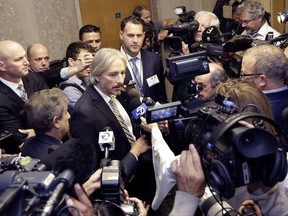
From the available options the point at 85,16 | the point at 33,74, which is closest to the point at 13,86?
the point at 33,74

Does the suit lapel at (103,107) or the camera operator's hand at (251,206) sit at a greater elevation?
the suit lapel at (103,107)

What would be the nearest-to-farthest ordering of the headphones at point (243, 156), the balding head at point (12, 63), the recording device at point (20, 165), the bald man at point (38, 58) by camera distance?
the headphones at point (243, 156)
the recording device at point (20, 165)
the balding head at point (12, 63)
the bald man at point (38, 58)

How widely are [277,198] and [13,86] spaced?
2.08m

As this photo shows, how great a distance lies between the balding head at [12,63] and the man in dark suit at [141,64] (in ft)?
2.79

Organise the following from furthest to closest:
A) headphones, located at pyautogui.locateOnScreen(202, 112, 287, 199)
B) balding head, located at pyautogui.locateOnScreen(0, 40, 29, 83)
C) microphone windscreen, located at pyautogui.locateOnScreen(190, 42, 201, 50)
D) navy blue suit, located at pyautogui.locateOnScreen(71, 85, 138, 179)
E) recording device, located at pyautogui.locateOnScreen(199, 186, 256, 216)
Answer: microphone windscreen, located at pyautogui.locateOnScreen(190, 42, 201, 50) < balding head, located at pyautogui.locateOnScreen(0, 40, 29, 83) < navy blue suit, located at pyautogui.locateOnScreen(71, 85, 138, 179) < recording device, located at pyautogui.locateOnScreen(199, 186, 256, 216) < headphones, located at pyautogui.locateOnScreen(202, 112, 287, 199)

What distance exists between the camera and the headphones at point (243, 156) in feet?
3.39

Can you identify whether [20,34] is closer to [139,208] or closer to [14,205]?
[139,208]

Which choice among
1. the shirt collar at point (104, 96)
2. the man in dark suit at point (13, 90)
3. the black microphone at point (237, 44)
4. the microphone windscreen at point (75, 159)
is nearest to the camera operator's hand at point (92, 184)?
the microphone windscreen at point (75, 159)

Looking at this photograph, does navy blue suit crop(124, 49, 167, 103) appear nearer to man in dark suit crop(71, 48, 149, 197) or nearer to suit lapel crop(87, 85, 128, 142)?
man in dark suit crop(71, 48, 149, 197)

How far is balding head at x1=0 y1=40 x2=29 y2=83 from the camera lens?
274 centimetres

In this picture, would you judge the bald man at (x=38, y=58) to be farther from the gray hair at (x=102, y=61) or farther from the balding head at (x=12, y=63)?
the gray hair at (x=102, y=61)

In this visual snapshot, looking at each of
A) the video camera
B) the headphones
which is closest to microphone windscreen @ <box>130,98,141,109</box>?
the video camera

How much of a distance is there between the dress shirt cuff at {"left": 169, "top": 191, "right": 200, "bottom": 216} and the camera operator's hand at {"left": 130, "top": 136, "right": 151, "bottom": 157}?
0.98m

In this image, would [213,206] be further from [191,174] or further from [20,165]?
[20,165]
